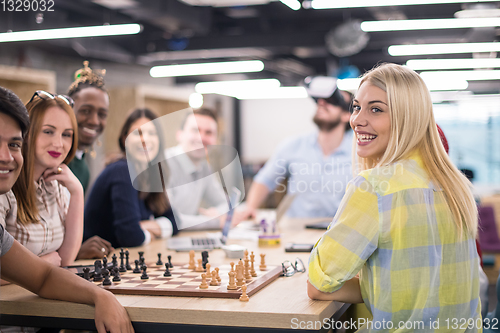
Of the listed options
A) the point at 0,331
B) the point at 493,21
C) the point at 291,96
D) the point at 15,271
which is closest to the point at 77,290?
the point at 15,271

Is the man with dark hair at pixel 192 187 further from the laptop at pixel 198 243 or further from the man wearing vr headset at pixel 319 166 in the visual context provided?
the man wearing vr headset at pixel 319 166

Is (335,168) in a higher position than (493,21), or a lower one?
lower

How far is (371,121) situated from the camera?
1529 millimetres

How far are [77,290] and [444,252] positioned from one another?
112 cm

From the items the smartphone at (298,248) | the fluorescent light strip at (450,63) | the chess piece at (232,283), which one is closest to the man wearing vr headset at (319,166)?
the smartphone at (298,248)

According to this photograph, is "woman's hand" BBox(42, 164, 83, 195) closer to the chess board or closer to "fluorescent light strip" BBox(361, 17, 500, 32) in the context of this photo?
the chess board

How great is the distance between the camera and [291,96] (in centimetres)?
1230

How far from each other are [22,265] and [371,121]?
1.21 meters

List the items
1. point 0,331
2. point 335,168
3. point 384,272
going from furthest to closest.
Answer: point 335,168 → point 0,331 → point 384,272

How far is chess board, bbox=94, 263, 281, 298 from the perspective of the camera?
1545 millimetres

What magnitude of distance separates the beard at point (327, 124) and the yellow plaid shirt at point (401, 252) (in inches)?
105

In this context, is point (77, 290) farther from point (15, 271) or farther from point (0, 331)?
point (0, 331)

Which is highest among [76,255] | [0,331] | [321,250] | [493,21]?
[493,21]

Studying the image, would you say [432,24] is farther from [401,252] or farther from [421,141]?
[401,252]
